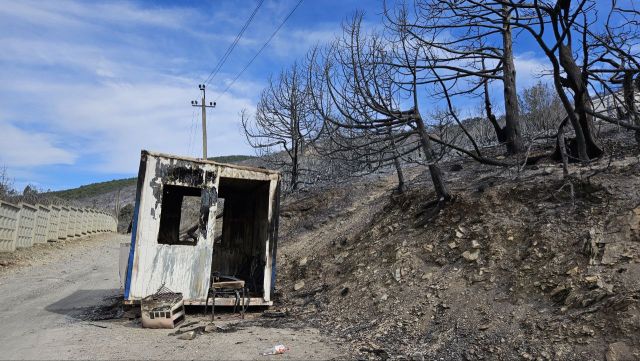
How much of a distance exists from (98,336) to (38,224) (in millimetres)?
14304

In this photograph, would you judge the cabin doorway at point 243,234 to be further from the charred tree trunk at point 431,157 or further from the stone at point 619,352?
the stone at point 619,352

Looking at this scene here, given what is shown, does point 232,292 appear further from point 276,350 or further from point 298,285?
point 276,350

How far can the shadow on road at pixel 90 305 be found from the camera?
8.21 metres

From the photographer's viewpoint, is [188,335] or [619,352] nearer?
[619,352]

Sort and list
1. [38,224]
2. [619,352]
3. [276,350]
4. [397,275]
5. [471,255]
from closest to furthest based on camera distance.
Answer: [619,352]
[276,350]
[471,255]
[397,275]
[38,224]

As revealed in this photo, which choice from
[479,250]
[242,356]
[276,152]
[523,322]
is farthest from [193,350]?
[276,152]

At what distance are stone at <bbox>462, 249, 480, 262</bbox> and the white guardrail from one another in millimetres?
14247

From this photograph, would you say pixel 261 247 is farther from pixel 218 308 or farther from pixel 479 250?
pixel 479 250

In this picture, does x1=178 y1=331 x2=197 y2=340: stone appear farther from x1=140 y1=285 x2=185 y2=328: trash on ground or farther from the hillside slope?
the hillside slope

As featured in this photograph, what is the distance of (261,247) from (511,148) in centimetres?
745

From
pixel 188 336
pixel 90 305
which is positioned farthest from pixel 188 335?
pixel 90 305

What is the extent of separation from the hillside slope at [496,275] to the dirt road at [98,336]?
0.90m

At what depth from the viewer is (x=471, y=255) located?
741 cm

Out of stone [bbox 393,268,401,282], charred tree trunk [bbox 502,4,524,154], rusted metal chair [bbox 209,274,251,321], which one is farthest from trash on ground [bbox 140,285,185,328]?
charred tree trunk [bbox 502,4,524,154]
